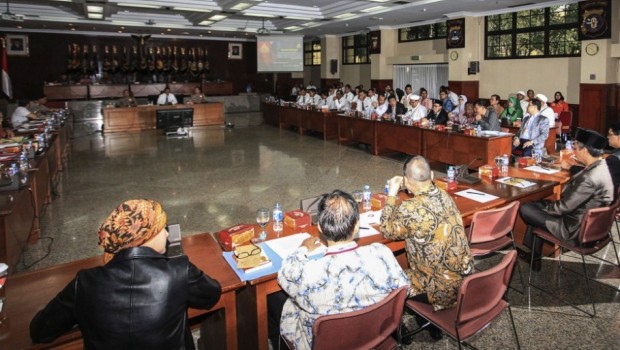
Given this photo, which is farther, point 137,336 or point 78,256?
point 78,256

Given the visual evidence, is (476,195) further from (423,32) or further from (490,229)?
(423,32)

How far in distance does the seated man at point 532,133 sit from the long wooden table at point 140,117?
32.3 feet

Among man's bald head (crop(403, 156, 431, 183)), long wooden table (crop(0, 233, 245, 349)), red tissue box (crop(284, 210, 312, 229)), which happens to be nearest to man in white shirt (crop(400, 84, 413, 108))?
red tissue box (crop(284, 210, 312, 229))

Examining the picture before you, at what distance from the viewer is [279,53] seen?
590 inches

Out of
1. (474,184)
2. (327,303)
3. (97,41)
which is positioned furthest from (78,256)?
(97,41)

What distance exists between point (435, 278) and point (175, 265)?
1390 mm

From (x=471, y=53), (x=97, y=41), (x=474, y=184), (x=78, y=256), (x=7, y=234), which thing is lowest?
(x=78, y=256)

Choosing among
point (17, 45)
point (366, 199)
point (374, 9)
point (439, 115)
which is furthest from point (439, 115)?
point (17, 45)

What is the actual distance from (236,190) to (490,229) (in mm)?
4109

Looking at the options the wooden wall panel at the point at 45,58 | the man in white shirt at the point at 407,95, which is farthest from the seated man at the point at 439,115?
the wooden wall panel at the point at 45,58

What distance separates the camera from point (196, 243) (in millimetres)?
2625

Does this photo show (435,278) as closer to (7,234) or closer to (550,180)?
(550,180)

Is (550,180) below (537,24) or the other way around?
below

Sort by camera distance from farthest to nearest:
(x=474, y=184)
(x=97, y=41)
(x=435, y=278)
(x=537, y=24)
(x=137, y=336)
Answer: (x=97, y=41) < (x=537, y=24) < (x=474, y=184) < (x=435, y=278) < (x=137, y=336)
